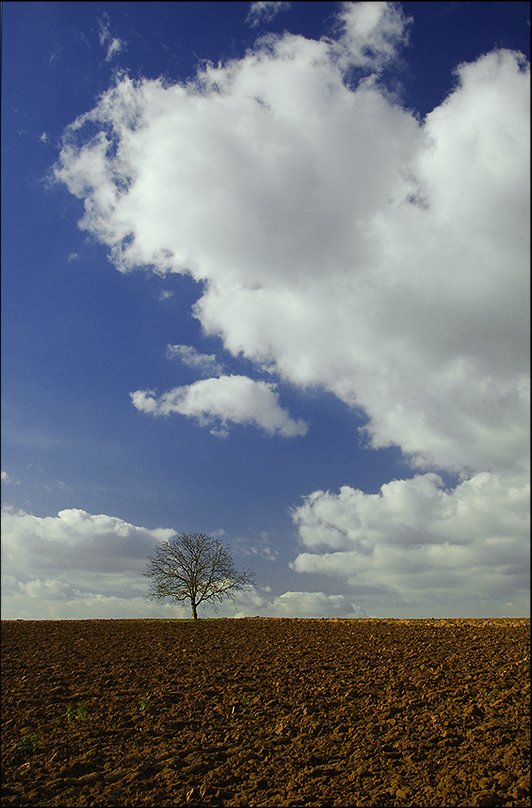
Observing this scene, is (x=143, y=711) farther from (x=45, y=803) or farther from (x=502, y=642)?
(x=502, y=642)

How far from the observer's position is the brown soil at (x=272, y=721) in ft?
27.9

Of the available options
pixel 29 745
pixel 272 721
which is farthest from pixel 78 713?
pixel 272 721

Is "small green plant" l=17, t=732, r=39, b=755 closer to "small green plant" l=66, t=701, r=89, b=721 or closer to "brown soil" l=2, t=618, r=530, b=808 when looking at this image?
"brown soil" l=2, t=618, r=530, b=808

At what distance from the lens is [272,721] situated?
10.9m

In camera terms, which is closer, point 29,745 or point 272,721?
point 29,745

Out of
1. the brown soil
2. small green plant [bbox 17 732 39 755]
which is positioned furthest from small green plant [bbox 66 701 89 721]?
small green plant [bbox 17 732 39 755]

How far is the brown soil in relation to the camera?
850 cm

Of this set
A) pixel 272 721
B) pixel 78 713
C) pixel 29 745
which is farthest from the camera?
pixel 78 713

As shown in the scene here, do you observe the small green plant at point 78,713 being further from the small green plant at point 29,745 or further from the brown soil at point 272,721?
the small green plant at point 29,745

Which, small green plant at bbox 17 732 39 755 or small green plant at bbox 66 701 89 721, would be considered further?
small green plant at bbox 66 701 89 721

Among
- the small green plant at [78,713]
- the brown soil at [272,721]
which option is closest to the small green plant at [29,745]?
the brown soil at [272,721]

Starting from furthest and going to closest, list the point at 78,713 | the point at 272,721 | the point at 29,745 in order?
→ the point at 78,713
the point at 272,721
the point at 29,745

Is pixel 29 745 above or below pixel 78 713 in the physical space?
below

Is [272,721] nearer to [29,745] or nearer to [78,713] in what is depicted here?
[78,713]
